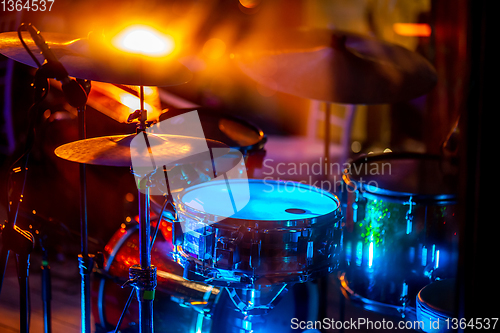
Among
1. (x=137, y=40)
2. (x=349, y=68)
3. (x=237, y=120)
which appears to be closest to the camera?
(x=137, y=40)

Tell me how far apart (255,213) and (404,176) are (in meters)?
0.77

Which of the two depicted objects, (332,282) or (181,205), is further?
(332,282)

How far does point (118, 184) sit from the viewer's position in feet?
6.87

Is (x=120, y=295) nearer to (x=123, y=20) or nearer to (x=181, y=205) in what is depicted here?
(x=181, y=205)

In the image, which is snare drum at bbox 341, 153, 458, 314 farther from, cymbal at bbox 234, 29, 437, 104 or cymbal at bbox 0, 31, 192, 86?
cymbal at bbox 0, 31, 192, 86

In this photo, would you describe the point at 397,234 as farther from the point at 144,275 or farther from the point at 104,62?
the point at 104,62

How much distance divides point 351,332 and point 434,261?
Result: 0.60 m

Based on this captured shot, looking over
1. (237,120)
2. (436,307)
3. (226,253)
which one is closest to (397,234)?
(436,307)

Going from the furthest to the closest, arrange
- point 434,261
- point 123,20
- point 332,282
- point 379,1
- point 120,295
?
point 379,1 < point 123,20 < point 332,282 < point 120,295 < point 434,261

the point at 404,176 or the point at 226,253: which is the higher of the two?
the point at 404,176

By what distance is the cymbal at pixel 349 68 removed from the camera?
1.85m

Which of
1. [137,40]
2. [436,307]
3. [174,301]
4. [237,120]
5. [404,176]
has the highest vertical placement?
[137,40]

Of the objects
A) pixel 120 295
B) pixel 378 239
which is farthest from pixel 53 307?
pixel 378 239

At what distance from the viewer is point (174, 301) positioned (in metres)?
1.54
